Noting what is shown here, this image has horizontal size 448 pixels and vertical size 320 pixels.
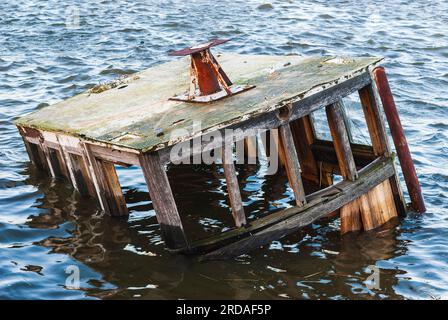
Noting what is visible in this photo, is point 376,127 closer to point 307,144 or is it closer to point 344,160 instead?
point 344,160

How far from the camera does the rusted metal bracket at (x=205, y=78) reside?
918cm

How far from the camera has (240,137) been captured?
27.4 feet

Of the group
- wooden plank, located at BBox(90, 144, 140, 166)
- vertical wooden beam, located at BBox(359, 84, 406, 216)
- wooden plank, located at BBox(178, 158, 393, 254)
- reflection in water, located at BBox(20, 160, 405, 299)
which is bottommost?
reflection in water, located at BBox(20, 160, 405, 299)

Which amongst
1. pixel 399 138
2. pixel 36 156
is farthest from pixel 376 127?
pixel 36 156

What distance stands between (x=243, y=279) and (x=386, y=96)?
129 inches

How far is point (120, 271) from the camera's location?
8617 millimetres

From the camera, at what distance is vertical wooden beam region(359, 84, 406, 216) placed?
9789 millimetres

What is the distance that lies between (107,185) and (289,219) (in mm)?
2278

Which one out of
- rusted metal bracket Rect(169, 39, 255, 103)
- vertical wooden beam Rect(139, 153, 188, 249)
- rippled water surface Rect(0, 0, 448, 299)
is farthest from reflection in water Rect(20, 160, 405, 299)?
rusted metal bracket Rect(169, 39, 255, 103)

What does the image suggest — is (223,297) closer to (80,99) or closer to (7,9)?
(80,99)

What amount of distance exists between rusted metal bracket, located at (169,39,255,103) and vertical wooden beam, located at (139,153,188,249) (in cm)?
149

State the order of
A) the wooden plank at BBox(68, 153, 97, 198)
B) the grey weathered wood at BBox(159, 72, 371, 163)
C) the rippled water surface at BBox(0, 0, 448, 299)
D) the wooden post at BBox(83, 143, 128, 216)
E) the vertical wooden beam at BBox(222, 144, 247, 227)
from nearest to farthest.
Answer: the grey weathered wood at BBox(159, 72, 371, 163) < the vertical wooden beam at BBox(222, 144, 247, 227) < the rippled water surface at BBox(0, 0, 448, 299) < the wooden post at BBox(83, 143, 128, 216) < the wooden plank at BBox(68, 153, 97, 198)

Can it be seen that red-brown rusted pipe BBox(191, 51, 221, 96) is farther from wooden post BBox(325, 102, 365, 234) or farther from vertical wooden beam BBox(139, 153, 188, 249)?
vertical wooden beam BBox(139, 153, 188, 249)

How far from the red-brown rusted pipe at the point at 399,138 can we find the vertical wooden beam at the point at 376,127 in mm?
174
